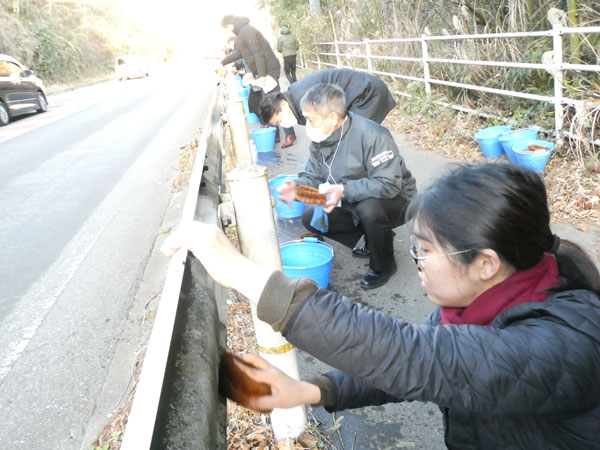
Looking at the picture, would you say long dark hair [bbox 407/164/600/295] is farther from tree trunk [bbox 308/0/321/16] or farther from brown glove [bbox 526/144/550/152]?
tree trunk [bbox 308/0/321/16]

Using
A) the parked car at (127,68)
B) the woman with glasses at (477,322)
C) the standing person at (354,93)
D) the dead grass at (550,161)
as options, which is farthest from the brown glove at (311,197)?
the parked car at (127,68)

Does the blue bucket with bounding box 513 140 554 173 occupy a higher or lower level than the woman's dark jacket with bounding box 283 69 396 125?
lower

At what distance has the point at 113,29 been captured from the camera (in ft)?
166

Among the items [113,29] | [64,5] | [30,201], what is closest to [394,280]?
[30,201]

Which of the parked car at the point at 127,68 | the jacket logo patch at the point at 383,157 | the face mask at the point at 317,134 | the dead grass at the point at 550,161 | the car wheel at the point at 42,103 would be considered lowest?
the dead grass at the point at 550,161

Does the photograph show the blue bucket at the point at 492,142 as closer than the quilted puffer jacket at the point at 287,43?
Yes

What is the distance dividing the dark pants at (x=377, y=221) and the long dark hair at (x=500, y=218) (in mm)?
2116

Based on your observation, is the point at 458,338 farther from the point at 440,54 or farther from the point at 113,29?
the point at 113,29

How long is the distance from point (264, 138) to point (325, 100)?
4.20 meters

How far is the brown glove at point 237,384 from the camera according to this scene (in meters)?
1.22

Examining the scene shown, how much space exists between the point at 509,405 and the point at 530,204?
503 millimetres

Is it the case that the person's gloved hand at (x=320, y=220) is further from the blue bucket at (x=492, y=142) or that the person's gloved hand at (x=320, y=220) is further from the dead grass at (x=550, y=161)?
the blue bucket at (x=492, y=142)

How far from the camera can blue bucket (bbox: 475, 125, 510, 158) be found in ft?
18.6

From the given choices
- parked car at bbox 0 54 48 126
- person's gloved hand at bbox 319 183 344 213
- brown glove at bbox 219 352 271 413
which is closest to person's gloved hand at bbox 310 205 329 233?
person's gloved hand at bbox 319 183 344 213
